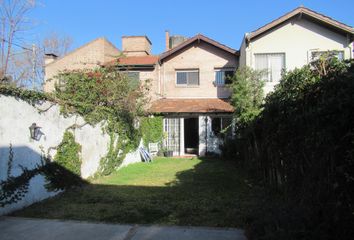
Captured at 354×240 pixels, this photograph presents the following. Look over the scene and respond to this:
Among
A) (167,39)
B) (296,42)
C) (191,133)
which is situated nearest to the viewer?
(296,42)

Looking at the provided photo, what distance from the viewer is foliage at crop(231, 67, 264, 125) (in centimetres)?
A: 1919

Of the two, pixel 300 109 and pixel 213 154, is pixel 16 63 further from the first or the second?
pixel 300 109

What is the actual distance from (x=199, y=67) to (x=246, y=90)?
593 centimetres

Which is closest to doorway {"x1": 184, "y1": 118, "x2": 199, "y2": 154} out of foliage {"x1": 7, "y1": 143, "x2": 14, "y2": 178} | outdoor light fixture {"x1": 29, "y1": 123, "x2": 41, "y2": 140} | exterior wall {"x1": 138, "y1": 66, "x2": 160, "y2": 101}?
exterior wall {"x1": 138, "y1": 66, "x2": 160, "y2": 101}

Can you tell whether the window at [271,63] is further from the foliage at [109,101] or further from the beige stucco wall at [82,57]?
the beige stucco wall at [82,57]

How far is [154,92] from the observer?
2475 cm

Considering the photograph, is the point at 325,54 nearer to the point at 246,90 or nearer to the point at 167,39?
the point at 246,90

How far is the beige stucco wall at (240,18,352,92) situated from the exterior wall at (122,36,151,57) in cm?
1027

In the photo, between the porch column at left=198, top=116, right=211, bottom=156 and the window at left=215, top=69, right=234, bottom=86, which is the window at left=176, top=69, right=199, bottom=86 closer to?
the window at left=215, top=69, right=234, bottom=86

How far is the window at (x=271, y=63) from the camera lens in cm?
2180

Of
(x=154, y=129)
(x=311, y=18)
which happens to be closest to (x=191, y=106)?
(x=154, y=129)

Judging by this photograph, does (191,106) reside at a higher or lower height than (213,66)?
lower

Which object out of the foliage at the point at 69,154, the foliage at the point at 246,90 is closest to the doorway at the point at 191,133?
the foliage at the point at 246,90

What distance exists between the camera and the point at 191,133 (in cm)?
2459
